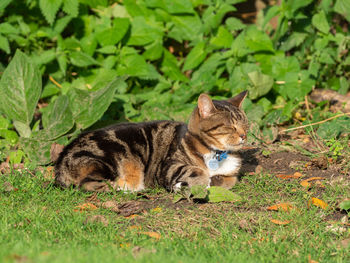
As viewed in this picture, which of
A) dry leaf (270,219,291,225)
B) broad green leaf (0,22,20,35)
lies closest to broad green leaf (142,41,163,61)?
broad green leaf (0,22,20,35)

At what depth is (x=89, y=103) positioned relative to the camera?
18.8 feet

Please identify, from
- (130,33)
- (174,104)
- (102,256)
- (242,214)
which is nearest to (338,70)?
(174,104)

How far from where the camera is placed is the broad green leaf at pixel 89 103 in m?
5.68

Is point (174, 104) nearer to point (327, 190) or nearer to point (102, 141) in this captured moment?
point (102, 141)

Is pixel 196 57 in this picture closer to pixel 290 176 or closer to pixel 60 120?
pixel 60 120

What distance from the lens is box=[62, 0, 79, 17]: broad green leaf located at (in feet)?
21.5

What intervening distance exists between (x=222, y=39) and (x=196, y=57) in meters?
0.47

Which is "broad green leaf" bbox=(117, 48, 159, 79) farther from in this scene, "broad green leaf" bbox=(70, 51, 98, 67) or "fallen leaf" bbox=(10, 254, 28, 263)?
"fallen leaf" bbox=(10, 254, 28, 263)

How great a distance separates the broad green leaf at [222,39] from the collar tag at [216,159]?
256 cm

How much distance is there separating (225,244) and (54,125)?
269 centimetres

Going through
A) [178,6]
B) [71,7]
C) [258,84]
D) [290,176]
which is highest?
[71,7]

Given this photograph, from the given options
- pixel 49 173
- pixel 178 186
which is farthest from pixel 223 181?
pixel 49 173

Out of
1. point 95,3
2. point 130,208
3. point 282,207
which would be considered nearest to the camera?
point 282,207

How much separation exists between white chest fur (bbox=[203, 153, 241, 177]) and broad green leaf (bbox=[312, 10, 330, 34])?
2.93 m
